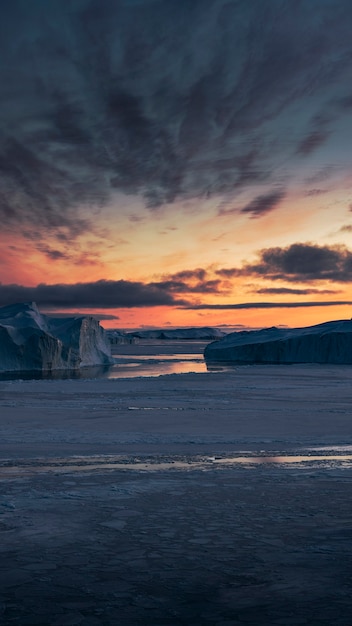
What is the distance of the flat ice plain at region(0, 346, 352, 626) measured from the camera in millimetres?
3549

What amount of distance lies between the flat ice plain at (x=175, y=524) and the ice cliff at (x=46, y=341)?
25.0 m

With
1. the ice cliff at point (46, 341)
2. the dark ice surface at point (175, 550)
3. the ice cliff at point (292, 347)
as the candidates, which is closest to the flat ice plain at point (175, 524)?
the dark ice surface at point (175, 550)

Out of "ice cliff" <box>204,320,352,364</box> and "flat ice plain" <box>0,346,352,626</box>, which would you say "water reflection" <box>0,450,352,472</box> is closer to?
"flat ice plain" <box>0,346,352,626</box>

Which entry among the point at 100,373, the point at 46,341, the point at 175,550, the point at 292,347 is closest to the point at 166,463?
the point at 175,550

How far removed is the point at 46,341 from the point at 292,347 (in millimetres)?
21274

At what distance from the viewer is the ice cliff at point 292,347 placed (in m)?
45.4

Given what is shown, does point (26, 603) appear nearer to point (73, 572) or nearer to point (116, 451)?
point (73, 572)

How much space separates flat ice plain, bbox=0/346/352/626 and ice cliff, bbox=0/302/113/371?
24971 millimetres

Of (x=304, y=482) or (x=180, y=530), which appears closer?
(x=180, y=530)


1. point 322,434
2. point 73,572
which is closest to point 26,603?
point 73,572

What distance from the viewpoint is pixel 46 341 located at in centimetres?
3709

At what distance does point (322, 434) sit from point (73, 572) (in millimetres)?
7977

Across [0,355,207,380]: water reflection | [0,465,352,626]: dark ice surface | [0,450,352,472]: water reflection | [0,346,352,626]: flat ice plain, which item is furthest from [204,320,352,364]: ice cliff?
[0,465,352,626]: dark ice surface

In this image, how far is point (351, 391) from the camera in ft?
68.1
